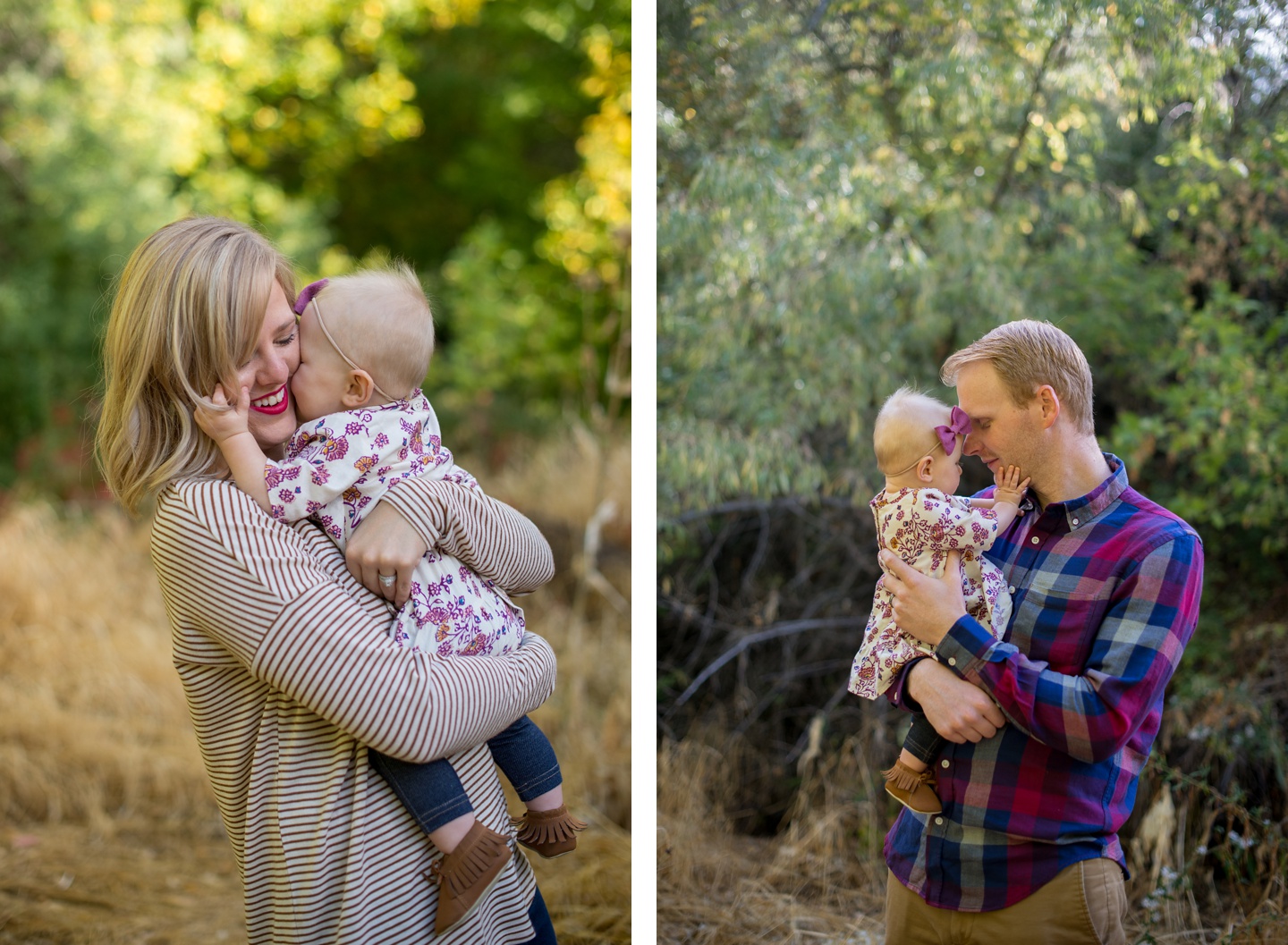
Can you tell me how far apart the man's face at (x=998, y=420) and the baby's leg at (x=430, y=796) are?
3.15 feet

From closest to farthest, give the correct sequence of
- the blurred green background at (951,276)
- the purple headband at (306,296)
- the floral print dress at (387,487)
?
the floral print dress at (387,487) → the purple headband at (306,296) → the blurred green background at (951,276)

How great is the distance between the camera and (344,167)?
864 centimetres

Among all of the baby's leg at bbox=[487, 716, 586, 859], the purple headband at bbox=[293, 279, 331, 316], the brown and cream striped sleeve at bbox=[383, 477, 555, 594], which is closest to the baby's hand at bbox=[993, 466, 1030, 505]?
the brown and cream striped sleeve at bbox=[383, 477, 555, 594]

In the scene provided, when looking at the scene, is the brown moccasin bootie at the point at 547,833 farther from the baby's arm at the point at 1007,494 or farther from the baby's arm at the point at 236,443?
the baby's arm at the point at 1007,494

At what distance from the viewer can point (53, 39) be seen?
6.68 m

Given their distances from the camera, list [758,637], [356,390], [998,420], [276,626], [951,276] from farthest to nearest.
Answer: [758,637], [951,276], [998,420], [356,390], [276,626]

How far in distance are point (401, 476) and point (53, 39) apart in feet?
22.6

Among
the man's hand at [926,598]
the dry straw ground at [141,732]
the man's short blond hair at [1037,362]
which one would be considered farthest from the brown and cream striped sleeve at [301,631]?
the dry straw ground at [141,732]

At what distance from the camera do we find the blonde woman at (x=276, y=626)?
1317mm

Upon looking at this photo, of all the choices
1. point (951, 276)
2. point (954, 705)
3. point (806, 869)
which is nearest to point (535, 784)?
point (954, 705)

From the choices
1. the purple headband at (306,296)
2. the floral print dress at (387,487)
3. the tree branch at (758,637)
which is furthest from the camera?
the tree branch at (758,637)

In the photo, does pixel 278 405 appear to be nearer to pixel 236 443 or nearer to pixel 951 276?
pixel 236 443

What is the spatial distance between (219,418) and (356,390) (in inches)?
7.8

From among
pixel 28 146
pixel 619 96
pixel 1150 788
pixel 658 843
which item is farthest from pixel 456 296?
pixel 1150 788
